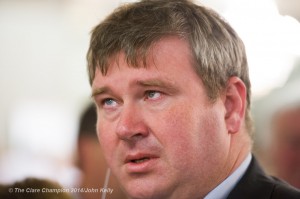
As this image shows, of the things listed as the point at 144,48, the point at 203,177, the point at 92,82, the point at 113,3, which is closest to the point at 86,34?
the point at 113,3

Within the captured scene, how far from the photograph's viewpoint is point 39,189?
1.59 metres

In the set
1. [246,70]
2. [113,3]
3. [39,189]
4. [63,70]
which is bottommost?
[39,189]

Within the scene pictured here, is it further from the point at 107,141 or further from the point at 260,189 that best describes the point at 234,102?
the point at 107,141

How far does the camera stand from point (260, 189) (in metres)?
1.25

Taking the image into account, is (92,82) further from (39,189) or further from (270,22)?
(270,22)

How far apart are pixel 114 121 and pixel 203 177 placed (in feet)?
0.92

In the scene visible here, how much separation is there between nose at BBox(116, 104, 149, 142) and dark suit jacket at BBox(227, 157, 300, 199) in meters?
0.28

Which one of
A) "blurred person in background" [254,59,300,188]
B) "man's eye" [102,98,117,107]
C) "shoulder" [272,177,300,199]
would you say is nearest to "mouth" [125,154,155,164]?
"man's eye" [102,98,117,107]

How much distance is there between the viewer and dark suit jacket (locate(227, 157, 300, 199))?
124 centimetres

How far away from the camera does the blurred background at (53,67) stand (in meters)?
1.55

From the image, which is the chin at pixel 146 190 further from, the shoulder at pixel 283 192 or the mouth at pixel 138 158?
the shoulder at pixel 283 192

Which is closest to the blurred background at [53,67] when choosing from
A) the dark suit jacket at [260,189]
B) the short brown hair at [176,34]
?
the short brown hair at [176,34]

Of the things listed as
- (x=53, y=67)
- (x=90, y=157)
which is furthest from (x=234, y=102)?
(x=53, y=67)

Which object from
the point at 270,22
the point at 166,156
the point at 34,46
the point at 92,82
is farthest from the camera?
the point at 34,46
